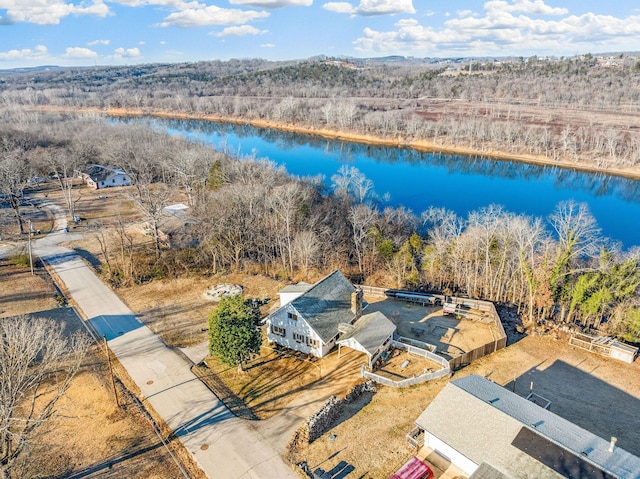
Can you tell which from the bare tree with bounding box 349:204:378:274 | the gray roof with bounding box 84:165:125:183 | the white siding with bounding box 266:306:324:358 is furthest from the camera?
the gray roof with bounding box 84:165:125:183

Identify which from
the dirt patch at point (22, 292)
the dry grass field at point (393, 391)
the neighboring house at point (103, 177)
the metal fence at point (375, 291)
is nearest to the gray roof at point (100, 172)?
the neighboring house at point (103, 177)

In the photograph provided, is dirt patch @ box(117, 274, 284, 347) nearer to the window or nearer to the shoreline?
the window

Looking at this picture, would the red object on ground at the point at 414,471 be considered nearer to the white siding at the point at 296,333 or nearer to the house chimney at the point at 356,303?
the white siding at the point at 296,333

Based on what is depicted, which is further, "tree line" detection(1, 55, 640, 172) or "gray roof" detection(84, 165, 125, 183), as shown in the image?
"tree line" detection(1, 55, 640, 172)

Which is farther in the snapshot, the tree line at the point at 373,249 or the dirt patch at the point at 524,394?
the tree line at the point at 373,249

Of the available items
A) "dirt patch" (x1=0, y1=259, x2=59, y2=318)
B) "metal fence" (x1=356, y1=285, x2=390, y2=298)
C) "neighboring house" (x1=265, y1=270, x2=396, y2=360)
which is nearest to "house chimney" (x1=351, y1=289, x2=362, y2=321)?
"neighboring house" (x1=265, y1=270, x2=396, y2=360)

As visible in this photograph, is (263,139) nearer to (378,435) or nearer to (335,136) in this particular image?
(335,136)

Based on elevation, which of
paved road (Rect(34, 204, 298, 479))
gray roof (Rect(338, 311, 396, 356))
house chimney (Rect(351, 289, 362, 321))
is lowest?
paved road (Rect(34, 204, 298, 479))

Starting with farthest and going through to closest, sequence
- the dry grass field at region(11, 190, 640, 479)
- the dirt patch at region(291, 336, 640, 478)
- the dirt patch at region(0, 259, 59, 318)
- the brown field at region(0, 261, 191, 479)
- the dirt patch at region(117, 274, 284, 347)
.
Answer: the dirt patch at region(0, 259, 59, 318), the dirt patch at region(117, 274, 284, 347), the dry grass field at region(11, 190, 640, 479), the dirt patch at region(291, 336, 640, 478), the brown field at region(0, 261, 191, 479)
